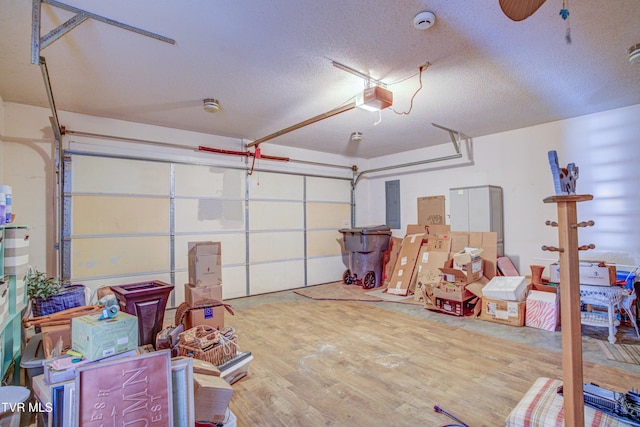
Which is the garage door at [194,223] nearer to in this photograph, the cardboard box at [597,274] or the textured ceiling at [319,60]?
the textured ceiling at [319,60]

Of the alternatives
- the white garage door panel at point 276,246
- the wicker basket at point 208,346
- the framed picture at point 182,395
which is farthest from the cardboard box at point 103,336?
the white garage door panel at point 276,246

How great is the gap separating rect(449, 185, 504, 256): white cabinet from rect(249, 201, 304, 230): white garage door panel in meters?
2.86

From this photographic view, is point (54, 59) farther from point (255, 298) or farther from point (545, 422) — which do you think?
point (545, 422)

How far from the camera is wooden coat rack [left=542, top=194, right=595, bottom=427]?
143 centimetres

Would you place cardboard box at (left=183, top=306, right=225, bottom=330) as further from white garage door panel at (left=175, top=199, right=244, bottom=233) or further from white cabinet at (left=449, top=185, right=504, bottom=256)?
white cabinet at (left=449, top=185, right=504, bottom=256)

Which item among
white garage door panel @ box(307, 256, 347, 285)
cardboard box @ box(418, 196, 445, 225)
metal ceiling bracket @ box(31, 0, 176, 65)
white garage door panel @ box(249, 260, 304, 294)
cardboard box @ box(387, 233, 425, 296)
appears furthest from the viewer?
white garage door panel @ box(307, 256, 347, 285)

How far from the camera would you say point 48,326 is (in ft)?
8.25

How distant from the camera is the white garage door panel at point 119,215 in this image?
161 inches

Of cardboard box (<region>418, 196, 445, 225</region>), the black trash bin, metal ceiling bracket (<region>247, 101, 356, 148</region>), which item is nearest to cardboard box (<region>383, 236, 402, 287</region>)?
the black trash bin

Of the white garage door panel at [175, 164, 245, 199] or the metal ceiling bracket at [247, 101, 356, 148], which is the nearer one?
the metal ceiling bracket at [247, 101, 356, 148]

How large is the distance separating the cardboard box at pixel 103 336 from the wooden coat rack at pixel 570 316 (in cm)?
224

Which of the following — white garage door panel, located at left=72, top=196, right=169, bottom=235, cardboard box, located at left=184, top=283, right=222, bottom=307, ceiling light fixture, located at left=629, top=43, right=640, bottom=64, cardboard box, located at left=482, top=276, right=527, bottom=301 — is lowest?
cardboard box, located at left=482, top=276, right=527, bottom=301

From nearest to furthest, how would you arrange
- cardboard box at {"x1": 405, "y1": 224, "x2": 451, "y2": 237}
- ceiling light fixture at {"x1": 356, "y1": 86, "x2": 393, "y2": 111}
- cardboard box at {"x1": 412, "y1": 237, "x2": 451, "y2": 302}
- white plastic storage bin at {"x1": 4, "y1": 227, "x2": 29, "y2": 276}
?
white plastic storage bin at {"x1": 4, "y1": 227, "x2": 29, "y2": 276}
ceiling light fixture at {"x1": 356, "y1": 86, "x2": 393, "y2": 111}
cardboard box at {"x1": 412, "y1": 237, "x2": 451, "y2": 302}
cardboard box at {"x1": 405, "y1": 224, "x2": 451, "y2": 237}

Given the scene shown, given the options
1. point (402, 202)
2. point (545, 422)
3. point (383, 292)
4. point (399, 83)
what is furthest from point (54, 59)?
point (402, 202)
